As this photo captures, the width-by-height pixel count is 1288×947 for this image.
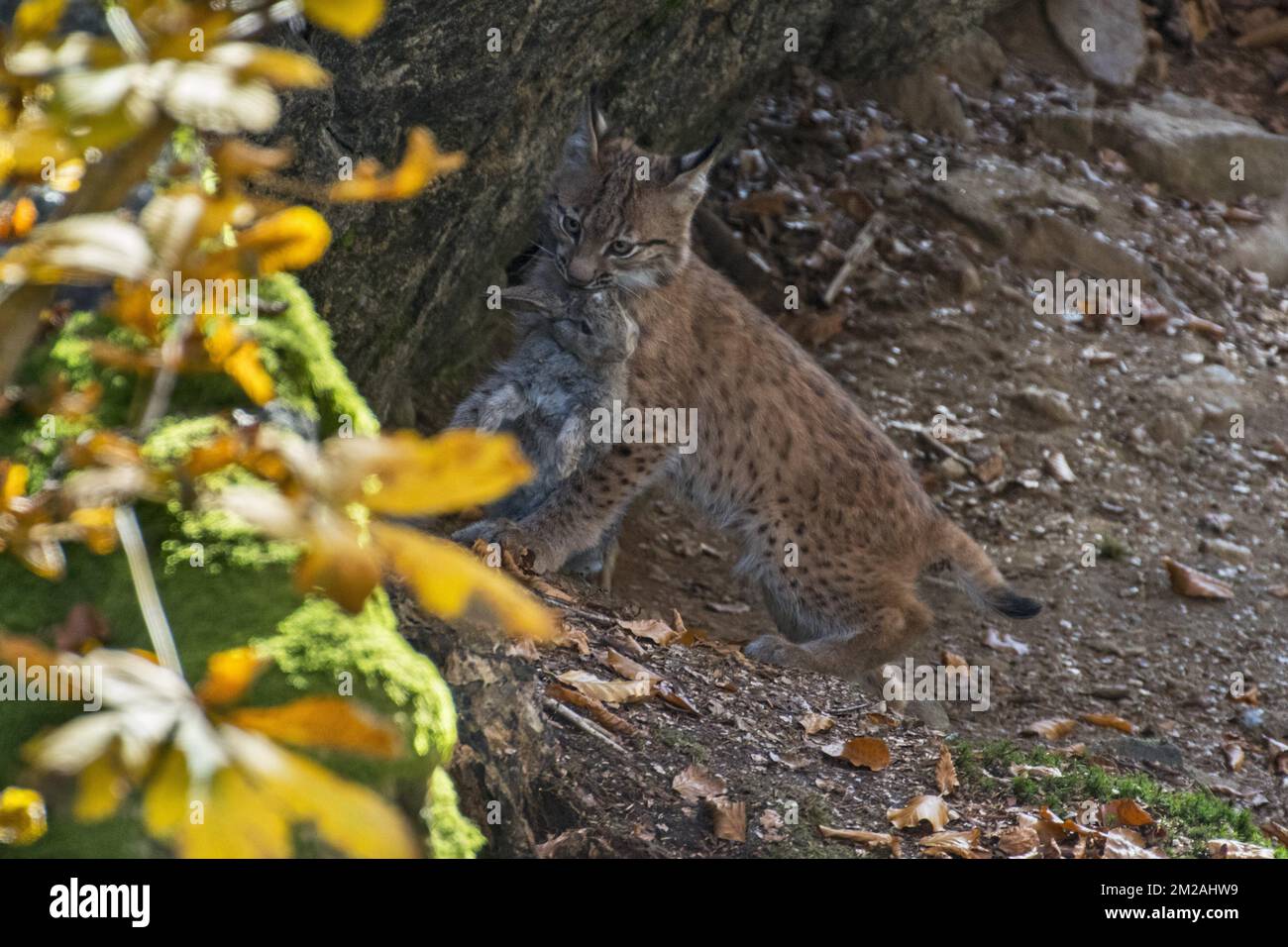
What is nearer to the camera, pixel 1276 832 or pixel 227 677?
pixel 227 677

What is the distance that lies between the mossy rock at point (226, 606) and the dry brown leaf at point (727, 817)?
2.52 feet

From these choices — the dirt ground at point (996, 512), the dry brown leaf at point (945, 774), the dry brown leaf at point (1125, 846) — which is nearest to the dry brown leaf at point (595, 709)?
the dirt ground at point (996, 512)

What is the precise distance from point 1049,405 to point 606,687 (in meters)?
4.60

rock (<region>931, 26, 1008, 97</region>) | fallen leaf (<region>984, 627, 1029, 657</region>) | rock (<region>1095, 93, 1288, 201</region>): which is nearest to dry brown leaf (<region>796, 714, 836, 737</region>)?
fallen leaf (<region>984, 627, 1029, 657</region>)

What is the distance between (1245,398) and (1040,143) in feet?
8.00

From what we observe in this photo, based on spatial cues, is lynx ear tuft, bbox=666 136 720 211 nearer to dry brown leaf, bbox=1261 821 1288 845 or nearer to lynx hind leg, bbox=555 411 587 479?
lynx hind leg, bbox=555 411 587 479

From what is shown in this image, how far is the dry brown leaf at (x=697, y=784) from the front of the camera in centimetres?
327

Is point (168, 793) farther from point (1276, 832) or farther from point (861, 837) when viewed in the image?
point (1276, 832)

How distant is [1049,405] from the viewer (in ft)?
A: 24.7

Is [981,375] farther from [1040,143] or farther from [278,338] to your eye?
[278,338]

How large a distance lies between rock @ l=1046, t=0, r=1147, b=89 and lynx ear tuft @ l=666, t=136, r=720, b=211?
5646 millimetres

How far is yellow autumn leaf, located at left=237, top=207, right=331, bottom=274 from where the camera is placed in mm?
A: 1180

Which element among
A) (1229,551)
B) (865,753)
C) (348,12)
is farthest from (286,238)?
(1229,551)

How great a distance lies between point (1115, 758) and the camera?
5.23 meters
